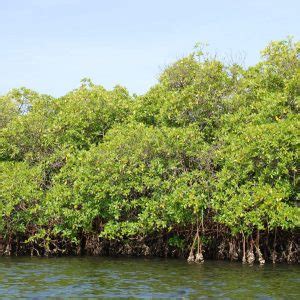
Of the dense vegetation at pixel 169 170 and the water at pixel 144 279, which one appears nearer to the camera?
the water at pixel 144 279

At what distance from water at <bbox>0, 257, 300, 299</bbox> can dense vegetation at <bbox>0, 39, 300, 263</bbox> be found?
1.61m

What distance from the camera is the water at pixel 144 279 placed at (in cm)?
1702

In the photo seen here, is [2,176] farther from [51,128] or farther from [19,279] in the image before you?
[19,279]

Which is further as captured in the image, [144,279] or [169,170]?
[169,170]

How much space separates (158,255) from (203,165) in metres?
5.16

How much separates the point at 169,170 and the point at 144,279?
7.12 metres

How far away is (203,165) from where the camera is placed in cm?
2583

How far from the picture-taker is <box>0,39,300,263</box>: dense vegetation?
23.5 metres

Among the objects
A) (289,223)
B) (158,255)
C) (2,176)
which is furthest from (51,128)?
(289,223)

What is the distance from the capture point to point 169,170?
26.0 metres

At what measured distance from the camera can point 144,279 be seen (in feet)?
65.2

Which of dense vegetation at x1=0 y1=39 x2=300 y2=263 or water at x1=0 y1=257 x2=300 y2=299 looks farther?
dense vegetation at x1=0 y1=39 x2=300 y2=263

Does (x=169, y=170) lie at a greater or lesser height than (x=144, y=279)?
greater

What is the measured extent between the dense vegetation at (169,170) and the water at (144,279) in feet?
5.28
